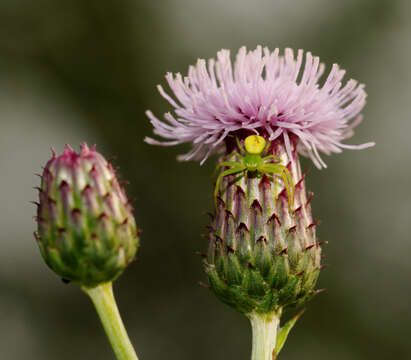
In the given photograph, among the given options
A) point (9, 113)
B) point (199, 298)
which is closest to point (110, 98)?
point (9, 113)

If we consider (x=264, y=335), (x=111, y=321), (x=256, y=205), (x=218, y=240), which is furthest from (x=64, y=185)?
(x=264, y=335)

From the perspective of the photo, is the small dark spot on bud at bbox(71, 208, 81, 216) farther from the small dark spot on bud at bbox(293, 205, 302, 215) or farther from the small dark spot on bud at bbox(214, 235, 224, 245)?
the small dark spot on bud at bbox(293, 205, 302, 215)

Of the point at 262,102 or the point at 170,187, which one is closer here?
the point at 262,102

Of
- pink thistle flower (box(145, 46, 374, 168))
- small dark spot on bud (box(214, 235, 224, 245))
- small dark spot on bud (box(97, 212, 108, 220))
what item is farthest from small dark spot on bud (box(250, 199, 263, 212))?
small dark spot on bud (box(97, 212, 108, 220))

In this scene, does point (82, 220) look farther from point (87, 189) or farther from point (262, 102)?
point (262, 102)

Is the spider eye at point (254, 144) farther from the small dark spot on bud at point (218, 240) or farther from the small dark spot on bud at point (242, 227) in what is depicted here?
the small dark spot on bud at point (218, 240)

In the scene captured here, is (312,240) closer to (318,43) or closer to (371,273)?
(371,273)
